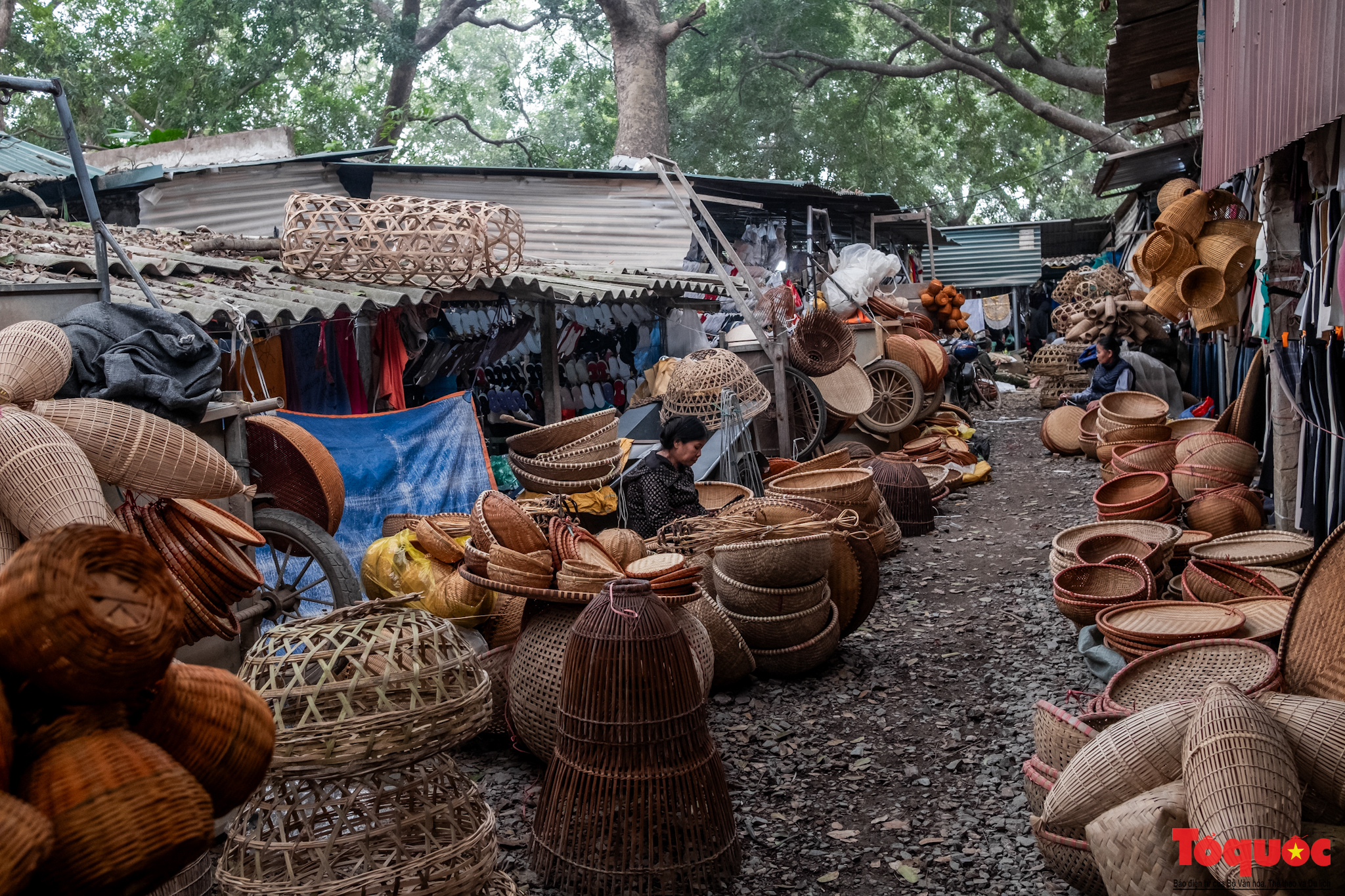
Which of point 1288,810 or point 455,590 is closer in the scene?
point 1288,810

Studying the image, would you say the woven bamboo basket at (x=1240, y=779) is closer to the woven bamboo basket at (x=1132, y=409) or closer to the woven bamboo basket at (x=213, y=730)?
the woven bamboo basket at (x=213, y=730)

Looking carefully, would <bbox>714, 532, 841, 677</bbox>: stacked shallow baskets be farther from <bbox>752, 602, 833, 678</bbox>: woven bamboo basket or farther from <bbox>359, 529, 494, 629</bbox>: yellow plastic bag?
<bbox>359, 529, 494, 629</bbox>: yellow plastic bag

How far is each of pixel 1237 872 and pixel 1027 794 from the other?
1.35 meters

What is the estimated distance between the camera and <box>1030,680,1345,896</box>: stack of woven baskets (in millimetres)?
2443

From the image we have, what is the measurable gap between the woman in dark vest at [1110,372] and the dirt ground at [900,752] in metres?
4.75

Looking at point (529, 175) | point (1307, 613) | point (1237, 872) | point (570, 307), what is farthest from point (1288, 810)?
point (529, 175)

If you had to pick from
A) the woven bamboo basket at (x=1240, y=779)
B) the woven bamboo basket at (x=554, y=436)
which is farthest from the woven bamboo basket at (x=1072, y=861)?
the woven bamboo basket at (x=554, y=436)

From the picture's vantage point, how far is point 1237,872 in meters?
2.38

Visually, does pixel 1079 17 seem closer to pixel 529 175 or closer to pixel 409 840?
pixel 529 175

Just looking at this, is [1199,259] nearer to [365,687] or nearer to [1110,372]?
[1110,372]

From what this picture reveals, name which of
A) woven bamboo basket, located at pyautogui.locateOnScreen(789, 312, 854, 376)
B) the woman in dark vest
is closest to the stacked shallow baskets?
woven bamboo basket, located at pyautogui.locateOnScreen(789, 312, 854, 376)

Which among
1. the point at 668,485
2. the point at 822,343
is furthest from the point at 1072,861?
the point at 822,343

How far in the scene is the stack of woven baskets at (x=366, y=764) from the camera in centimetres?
272

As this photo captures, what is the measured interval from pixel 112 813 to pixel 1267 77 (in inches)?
222
